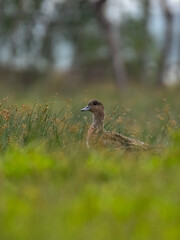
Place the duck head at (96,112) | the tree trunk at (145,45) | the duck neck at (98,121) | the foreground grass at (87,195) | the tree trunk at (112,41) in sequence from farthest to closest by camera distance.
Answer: the tree trunk at (145,45) → the tree trunk at (112,41) → the duck head at (96,112) → the duck neck at (98,121) → the foreground grass at (87,195)

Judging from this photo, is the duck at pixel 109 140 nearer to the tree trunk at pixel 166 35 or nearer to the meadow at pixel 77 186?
the meadow at pixel 77 186

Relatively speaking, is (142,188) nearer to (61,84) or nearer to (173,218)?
(173,218)

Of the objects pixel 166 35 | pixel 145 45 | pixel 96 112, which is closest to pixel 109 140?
pixel 96 112

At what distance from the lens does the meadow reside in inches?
219

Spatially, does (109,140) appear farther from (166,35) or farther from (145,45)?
(145,45)

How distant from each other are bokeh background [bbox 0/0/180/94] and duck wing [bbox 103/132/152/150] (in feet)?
54.9

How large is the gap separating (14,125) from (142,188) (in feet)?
10.5

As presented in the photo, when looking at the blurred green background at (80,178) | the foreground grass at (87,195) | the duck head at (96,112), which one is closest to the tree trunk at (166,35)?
the blurred green background at (80,178)

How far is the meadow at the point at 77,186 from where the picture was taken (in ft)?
18.3

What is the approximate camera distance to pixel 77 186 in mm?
6559

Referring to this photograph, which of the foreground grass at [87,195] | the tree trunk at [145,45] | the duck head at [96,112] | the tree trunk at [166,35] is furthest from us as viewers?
the tree trunk at [145,45]

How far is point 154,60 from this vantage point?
38.8 meters

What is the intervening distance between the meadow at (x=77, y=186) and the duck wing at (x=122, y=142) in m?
0.27

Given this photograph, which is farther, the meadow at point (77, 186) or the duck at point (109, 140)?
the duck at point (109, 140)
